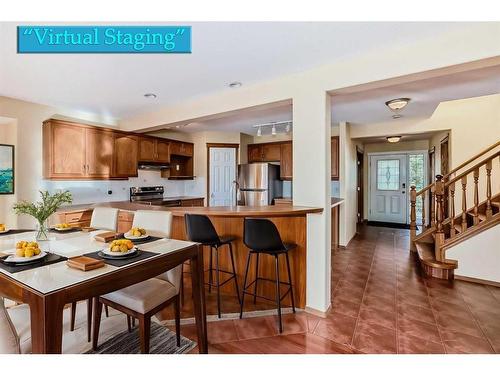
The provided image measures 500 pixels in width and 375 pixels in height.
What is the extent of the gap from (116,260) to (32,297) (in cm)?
41

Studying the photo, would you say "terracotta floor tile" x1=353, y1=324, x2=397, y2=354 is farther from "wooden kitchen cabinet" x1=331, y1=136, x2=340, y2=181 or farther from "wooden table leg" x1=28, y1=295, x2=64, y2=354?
"wooden kitchen cabinet" x1=331, y1=136, x2=340, y2=181

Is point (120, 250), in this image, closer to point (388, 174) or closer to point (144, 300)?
point (144, 300)

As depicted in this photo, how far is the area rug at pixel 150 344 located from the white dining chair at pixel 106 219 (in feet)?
3.22

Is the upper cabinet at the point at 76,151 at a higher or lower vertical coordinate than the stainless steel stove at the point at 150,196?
higher

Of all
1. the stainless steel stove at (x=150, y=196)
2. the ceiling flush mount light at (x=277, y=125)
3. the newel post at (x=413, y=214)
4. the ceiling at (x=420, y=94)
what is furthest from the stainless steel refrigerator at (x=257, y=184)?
the newel post at (x=413, y=214)

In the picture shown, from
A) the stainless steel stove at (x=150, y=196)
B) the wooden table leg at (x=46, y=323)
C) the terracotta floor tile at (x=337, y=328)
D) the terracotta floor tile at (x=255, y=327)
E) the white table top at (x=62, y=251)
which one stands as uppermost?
the stainless steel stove at (x=150, y=196)

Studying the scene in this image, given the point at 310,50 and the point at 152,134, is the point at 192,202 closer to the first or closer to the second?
the point at 152,134

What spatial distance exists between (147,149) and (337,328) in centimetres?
409

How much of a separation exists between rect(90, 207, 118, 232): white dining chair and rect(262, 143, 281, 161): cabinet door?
380 cm

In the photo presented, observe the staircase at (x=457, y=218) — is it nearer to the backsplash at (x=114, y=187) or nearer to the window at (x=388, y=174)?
the window at (x=388, y=174)

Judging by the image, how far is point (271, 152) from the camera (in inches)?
229

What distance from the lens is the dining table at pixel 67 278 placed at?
105 centimetres
